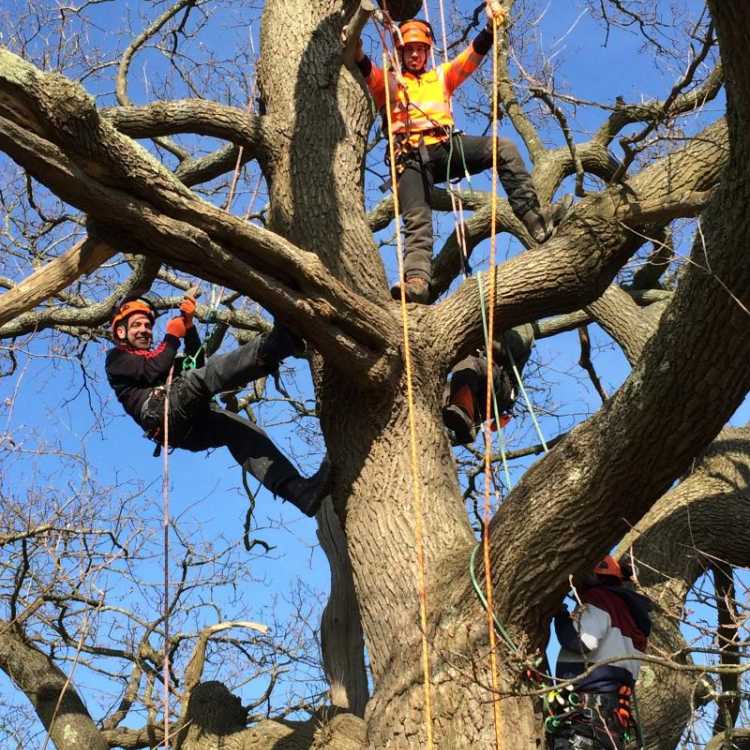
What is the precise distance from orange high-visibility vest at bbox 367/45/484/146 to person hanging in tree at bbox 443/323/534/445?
1.17 metres

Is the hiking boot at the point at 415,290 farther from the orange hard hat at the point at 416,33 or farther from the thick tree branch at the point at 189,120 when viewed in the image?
the orange hard hat at the point at 416,33

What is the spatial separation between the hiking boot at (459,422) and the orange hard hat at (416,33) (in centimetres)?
208

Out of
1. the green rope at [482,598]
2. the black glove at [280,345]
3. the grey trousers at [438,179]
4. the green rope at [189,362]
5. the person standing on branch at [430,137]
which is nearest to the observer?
the green rope at [482,598]

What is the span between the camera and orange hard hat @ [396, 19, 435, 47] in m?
6.05

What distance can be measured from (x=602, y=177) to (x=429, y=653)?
Result: 4526 mm

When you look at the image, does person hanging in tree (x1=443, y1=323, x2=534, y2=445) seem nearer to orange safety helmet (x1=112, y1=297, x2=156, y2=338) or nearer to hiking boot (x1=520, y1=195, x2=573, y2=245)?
hiking boot (x1=520, y1=195, x2=573, y2=245)

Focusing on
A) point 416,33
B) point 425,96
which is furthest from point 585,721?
point 416,33

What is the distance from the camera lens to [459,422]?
534 centimetres

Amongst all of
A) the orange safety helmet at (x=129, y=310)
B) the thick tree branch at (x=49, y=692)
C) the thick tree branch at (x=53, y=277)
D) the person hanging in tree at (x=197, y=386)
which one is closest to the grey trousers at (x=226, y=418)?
the person hanging in tree at (x=197, y=386)

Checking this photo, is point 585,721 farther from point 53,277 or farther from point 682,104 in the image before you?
point 682,104

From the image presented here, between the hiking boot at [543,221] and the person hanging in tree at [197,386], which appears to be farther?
the hiking boot at [543,221]

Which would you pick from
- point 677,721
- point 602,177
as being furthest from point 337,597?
point 602,177

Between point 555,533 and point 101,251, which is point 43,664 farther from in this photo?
point 555,533

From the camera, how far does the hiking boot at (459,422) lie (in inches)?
208
